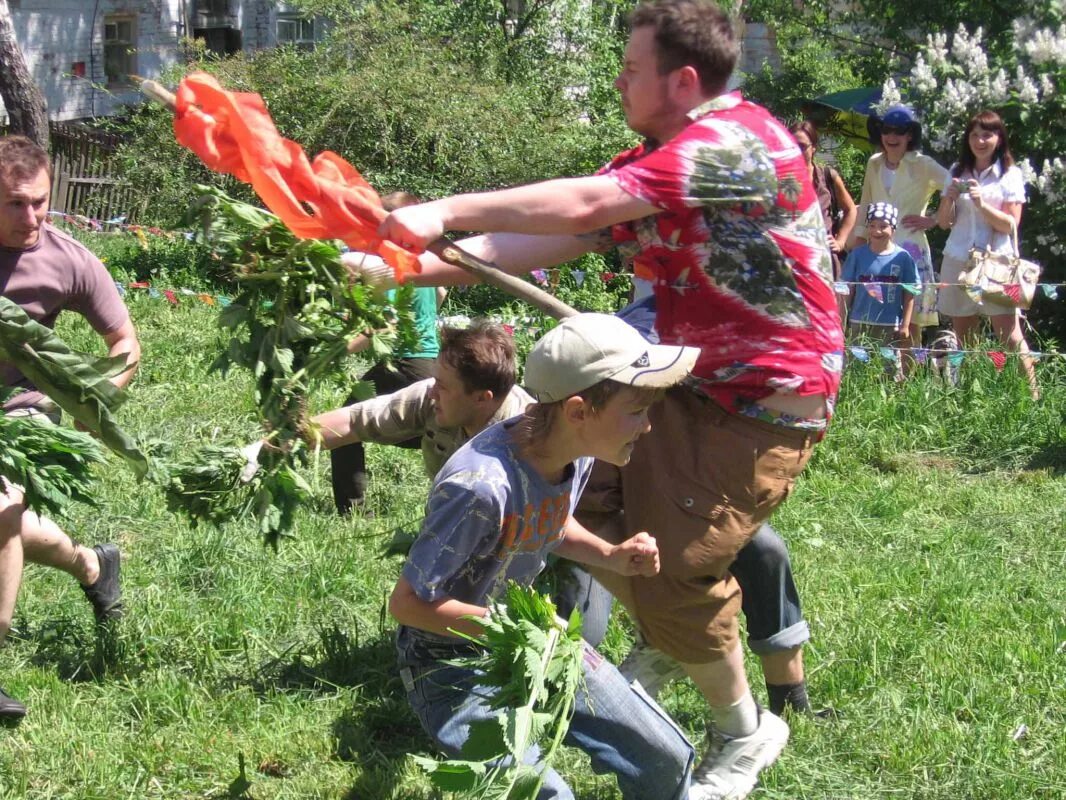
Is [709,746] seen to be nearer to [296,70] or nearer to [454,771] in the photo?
[454,771]

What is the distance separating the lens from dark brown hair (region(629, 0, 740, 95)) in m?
3.33

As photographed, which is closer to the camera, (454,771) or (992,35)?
(454,771)

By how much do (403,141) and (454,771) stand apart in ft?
37.9

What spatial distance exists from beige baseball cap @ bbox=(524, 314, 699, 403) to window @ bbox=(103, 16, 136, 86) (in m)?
27.3

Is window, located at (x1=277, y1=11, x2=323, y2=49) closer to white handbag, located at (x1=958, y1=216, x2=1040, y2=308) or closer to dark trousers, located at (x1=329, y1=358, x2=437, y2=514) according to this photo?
white handbag, located at (x1=958, y1=216, x2=1040, y2=308)

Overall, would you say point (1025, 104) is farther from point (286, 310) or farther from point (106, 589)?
point (286, 310)

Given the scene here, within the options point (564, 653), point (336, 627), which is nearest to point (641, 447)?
point (564, 653)

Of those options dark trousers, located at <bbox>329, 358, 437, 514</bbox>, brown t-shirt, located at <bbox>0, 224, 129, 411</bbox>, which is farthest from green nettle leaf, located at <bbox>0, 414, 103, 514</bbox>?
dark trousers, located at <bbox>329, 358, 437, 514</bbox>

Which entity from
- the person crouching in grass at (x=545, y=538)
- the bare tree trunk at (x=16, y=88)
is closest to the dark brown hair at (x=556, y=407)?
the person crouching in grass at (x=545, y=538)

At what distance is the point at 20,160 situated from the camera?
4.52 m

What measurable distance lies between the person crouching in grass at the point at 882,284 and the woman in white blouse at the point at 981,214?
1.42 feet

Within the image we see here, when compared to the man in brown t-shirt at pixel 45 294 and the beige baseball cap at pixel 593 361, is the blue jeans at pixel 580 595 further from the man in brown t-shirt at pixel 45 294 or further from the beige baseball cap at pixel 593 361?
the man in brown t-shirt at pixel 45 294

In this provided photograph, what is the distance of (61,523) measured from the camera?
19.1 feet

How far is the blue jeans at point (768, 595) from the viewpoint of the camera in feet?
13.6
